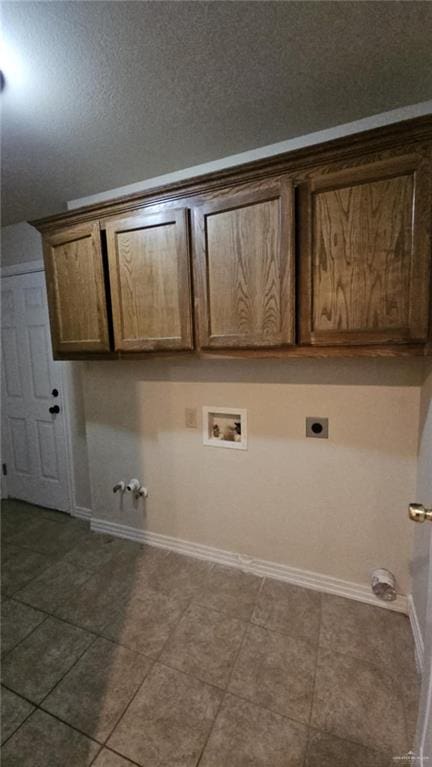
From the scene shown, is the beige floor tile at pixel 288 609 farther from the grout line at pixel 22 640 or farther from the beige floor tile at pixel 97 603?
the grout line at pixel 22 640

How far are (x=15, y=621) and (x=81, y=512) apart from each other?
3.37 ft

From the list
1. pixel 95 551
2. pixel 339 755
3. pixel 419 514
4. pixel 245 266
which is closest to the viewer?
pixel 419 514

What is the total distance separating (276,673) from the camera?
1332 mm

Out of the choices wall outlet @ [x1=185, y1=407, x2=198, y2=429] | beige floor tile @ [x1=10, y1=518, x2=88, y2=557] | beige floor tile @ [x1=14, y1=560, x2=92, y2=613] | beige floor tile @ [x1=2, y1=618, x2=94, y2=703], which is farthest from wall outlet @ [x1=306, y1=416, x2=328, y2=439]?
beige floor tile @ [x1=10, y1=518, x2=88, y2=557]

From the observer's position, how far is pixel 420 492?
1425mm

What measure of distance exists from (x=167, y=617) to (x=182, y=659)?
0.25m

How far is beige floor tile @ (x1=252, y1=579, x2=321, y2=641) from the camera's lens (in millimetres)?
1542

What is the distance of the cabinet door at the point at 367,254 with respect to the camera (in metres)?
1.15

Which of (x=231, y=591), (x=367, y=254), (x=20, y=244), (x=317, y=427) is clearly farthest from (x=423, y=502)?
(x=20, y=244)

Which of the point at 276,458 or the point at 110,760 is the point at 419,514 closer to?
the point at 276,458

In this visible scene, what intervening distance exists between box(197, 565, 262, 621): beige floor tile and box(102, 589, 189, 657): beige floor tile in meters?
0.15

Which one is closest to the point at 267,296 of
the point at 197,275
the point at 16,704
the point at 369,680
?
the point at 197,275

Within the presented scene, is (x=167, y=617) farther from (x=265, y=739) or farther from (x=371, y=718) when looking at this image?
(x=371, y=718)

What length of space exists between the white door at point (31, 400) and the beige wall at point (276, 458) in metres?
0.60
